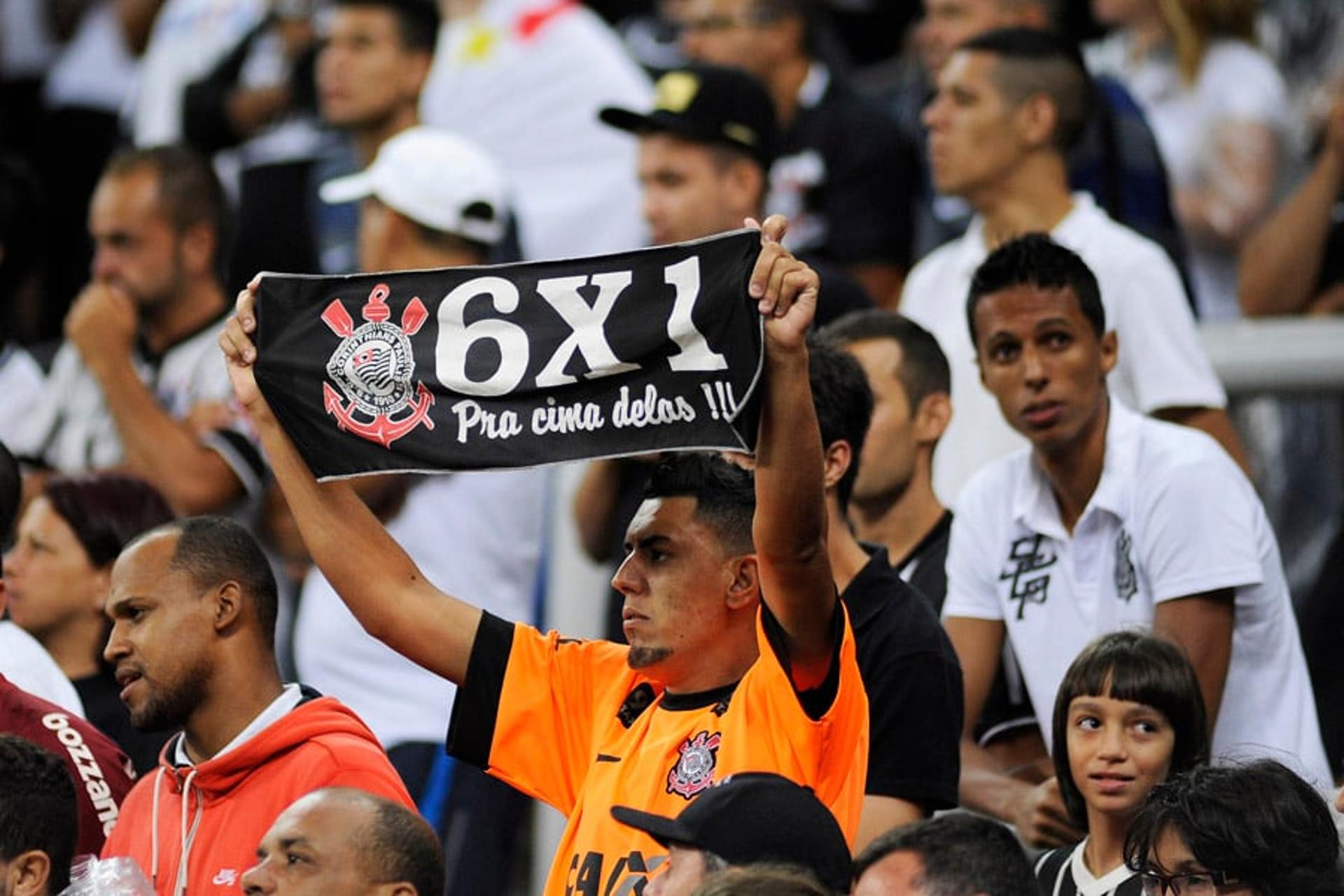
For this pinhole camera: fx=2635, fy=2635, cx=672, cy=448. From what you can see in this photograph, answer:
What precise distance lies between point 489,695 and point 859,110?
14.1 feet

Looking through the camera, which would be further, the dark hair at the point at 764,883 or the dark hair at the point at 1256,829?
the dark hair at the point at 1256,829

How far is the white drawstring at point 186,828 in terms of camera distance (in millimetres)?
5281

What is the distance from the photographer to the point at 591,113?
10023mm

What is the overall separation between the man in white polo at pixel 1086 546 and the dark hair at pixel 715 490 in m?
1.12

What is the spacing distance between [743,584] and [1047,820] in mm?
1109

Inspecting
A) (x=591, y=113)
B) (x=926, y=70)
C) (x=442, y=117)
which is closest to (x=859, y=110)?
(x=926, y=70)

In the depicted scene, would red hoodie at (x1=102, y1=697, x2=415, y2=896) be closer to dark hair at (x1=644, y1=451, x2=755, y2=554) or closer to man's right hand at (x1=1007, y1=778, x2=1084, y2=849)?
dark hair at (x1=644, y1=451, x2=755, y2=554)

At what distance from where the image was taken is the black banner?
498cm

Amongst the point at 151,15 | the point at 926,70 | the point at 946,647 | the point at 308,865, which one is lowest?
the point at 308,865

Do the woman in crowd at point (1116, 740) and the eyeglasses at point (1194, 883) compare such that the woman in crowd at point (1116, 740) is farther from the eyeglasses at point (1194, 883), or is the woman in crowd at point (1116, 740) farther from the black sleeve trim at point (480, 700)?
the black sleeve trim at point (480, 700)

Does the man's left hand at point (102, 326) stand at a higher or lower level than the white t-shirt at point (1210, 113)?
lower

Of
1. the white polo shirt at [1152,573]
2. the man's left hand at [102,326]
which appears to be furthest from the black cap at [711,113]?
the white polo shirt at [1152,573]

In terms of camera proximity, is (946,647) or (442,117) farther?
(442,117)

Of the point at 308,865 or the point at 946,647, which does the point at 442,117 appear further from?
the point at 308,865
